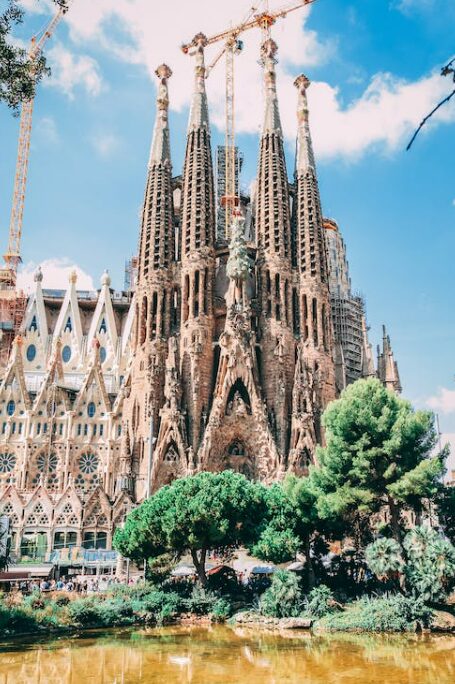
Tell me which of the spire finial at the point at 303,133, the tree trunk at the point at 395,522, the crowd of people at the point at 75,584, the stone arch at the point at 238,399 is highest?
the spire finial at the point at 303,133

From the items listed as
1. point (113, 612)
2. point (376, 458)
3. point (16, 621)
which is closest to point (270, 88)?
point (376, 458)

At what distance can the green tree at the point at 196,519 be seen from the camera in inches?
1162

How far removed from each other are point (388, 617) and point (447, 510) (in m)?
7.23

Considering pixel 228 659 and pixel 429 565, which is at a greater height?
pixel 429 565

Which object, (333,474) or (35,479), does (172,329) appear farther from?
(333,474)

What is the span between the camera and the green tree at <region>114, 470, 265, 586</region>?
29516 millimetres

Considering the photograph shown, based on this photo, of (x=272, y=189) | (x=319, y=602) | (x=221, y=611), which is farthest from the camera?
(x=272, y=189)

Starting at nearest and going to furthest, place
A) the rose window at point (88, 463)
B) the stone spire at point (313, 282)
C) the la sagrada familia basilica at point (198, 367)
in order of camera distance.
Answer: the la sagrada familia basilica at point (198, 367) < the stone spire at point (313, 282) < the rose window at point (88, 463)

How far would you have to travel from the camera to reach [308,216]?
5469 cm

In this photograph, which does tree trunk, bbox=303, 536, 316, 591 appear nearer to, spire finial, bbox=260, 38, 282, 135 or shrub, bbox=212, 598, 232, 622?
shrub, bbox=212, 598, 232, 622

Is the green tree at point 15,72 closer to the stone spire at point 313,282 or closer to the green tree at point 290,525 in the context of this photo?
the green tree at point 290,525

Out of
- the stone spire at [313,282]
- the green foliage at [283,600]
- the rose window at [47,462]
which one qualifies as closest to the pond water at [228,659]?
the green foliage at [283,600]

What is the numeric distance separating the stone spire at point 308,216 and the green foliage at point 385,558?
1142 inches

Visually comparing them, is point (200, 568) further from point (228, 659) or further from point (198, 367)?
point (198, 367)
